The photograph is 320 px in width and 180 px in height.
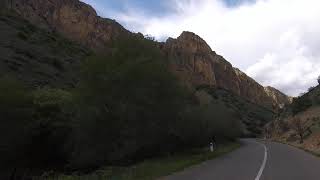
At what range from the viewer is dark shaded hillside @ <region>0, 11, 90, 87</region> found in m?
56.5

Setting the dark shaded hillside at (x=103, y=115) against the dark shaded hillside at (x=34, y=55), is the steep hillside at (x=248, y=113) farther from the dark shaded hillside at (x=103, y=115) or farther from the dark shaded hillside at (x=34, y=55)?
the dark shaded hillside at (x=103, y=115)

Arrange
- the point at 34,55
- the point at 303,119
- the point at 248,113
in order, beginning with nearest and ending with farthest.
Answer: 1. the point at 34,55
2. the point at 303,119
3. the point at 248,113

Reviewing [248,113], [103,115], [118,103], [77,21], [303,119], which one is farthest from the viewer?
[248,113]

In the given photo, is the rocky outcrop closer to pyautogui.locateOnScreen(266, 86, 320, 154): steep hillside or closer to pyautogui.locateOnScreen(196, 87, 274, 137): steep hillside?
pyautogui.locateOnScreen(196, 87, 274, 137): steep hillside

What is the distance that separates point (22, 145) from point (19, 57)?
2713 cm

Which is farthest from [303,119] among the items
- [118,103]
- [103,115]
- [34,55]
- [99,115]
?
[99,115]

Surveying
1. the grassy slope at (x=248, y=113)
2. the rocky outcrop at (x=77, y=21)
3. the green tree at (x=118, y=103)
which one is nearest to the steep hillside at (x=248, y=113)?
the grassy slope at (x=248, y=113)

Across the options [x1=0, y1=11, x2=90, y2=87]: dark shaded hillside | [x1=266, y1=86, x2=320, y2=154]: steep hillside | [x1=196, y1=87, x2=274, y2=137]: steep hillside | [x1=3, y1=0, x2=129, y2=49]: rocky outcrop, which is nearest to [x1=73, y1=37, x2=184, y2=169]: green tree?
[x1=0, y1=11, x2=90, y2=87]: dark shaded hillside

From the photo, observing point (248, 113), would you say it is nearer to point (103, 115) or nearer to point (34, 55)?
point (34, 55)

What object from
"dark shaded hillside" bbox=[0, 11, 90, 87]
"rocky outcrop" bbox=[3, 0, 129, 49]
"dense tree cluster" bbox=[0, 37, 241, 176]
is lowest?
"dense tree cluster" bbox=[0, 37, 241, 176]

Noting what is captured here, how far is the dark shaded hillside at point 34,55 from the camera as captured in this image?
185 ft

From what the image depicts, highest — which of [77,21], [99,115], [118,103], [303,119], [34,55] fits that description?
[77,21]

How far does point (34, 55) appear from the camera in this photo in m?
66.2

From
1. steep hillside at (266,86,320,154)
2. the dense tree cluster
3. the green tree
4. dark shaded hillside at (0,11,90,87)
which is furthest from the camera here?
steep hillside at (266,86,320,154)
